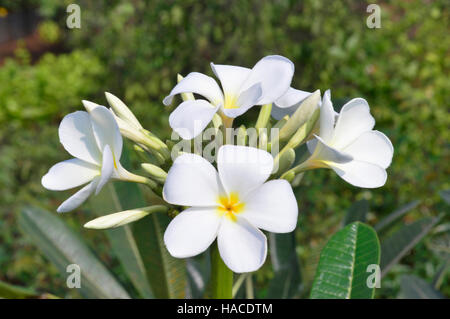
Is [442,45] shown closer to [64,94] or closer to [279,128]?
[279,128]

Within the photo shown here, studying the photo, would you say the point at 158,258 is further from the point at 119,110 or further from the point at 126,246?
the point at 119,110

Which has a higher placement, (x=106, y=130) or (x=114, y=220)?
(x=106, y=130)

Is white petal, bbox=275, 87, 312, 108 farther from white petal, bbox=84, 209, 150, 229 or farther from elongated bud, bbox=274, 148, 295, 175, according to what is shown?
white petal, bbox=84, 209, 150, 229

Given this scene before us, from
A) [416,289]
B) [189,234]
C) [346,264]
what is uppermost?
[189,234]

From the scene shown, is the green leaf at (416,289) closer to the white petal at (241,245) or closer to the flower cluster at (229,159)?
the flower cluster at (229,159)

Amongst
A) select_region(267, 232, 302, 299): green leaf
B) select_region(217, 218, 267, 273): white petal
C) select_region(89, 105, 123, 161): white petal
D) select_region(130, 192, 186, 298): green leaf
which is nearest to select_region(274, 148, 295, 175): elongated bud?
select_region(217, 218, 267, 273): white petal

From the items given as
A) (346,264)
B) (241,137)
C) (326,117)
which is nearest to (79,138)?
(241,137)

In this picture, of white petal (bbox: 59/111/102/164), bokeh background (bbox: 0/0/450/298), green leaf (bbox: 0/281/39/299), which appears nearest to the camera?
white petal (bbox: 59/111/102/164)
